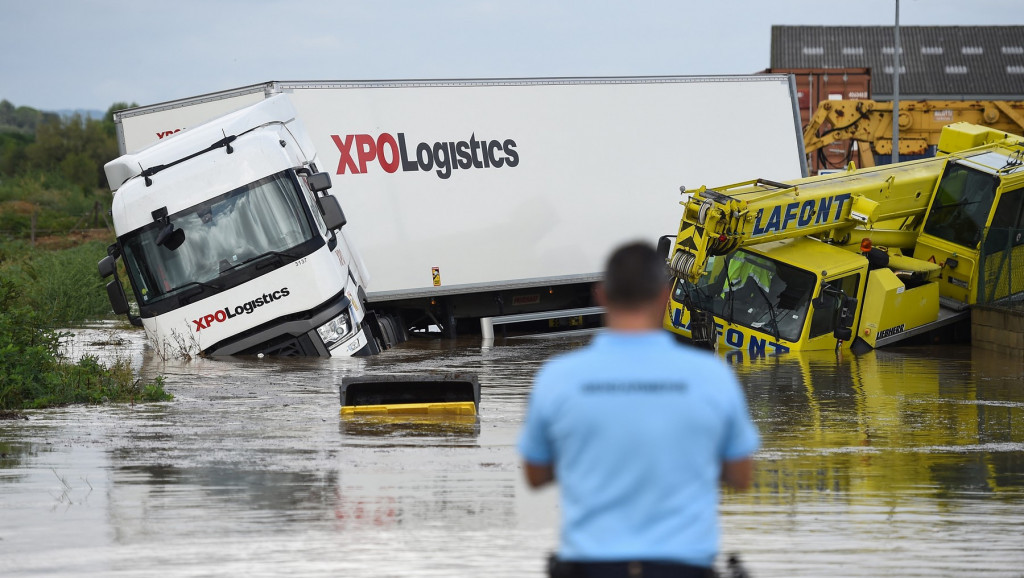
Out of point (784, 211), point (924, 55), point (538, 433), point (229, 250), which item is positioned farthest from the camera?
point (924, 55)

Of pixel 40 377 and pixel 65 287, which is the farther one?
pixel 65 287


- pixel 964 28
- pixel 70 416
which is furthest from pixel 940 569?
pixel 964 28

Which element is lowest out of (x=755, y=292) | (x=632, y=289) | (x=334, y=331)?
(x=755, y=292)

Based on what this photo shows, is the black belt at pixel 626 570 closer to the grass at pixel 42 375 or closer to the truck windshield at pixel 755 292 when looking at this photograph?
the grass at pixel 42 375

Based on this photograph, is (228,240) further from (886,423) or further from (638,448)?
(638,448)

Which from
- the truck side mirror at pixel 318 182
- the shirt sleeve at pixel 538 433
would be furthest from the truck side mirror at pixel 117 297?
the shirt sleeve at pixel 538 433

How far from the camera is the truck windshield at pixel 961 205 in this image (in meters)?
18.0

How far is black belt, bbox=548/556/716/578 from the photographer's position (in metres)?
3.38

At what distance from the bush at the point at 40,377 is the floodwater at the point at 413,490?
42 cm

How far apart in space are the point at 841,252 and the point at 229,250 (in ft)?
25.7

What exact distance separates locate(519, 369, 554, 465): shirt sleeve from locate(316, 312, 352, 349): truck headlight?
11.8 m

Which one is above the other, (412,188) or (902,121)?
(412,188)

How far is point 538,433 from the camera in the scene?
11.5ft

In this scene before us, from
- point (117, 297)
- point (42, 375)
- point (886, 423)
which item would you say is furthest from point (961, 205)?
point (42, 375)
